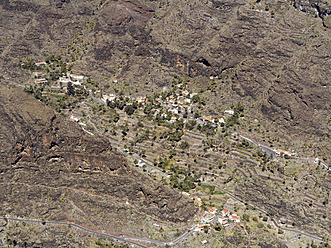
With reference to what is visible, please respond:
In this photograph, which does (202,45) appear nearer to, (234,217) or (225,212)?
(225,212)

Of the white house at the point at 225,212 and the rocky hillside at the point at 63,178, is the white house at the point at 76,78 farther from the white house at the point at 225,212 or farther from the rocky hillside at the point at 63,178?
the white house at the point at 225,212

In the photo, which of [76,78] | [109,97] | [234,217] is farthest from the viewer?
[76,78]

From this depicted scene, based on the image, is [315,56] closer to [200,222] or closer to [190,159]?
[190,159]

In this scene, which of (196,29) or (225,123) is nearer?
(225,123)

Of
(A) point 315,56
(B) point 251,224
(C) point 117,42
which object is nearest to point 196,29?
(C) point 117,42

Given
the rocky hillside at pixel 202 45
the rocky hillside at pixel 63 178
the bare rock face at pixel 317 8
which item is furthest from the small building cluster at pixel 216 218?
the bare rock face at pixel 317 8

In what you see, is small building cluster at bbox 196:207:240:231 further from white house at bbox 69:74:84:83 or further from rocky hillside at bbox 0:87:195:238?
white house at bbox 69:74:84:83

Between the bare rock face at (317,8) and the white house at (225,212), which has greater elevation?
the bare rock face at (317,8)

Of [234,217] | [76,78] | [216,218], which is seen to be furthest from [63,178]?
[76,78]
